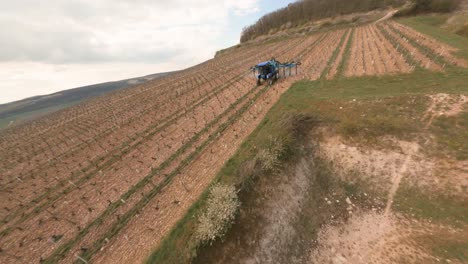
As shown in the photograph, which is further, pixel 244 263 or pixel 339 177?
pixel 339 177

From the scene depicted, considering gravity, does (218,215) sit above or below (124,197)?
above

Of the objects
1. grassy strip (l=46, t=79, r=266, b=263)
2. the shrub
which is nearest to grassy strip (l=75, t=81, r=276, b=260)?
grassy strip (l=46, t=79, r=266, b=263)

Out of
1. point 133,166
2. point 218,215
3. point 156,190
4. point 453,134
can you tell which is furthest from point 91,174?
point 453,134

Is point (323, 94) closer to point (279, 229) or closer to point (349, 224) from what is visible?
point (349, 224)

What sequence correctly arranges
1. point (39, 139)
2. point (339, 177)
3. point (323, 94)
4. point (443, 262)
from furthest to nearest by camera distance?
point (39, 139) < point (323, 94) < point (339, 177) < point (443, 262)

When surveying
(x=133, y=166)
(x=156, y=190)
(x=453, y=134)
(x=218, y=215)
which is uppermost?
(x=218, y=215)

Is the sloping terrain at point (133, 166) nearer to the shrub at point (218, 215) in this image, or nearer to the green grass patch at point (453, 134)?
the green grass patch at point (453, 134)

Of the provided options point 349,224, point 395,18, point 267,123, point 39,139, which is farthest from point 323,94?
point 395,18

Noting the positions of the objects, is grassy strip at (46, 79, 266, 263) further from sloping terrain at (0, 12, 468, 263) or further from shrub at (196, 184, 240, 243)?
shrub at (196, 184, 240, 243)

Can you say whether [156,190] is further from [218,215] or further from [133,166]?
[218,215]
